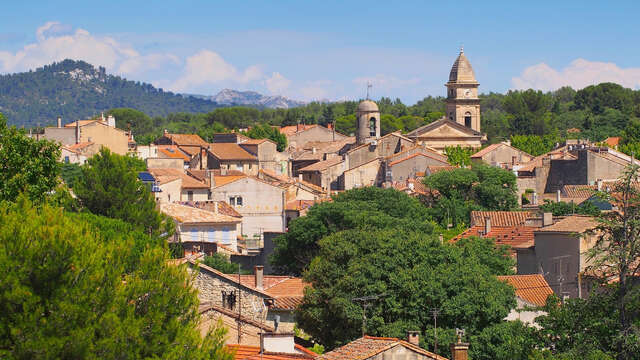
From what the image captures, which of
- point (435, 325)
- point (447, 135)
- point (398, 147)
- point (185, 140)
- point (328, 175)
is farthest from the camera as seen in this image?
point (185, 140)

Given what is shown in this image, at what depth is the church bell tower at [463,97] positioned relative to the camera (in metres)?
96.6

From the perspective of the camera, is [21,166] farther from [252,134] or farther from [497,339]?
[252,134]

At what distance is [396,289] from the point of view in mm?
27734

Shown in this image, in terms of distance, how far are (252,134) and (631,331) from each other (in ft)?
324

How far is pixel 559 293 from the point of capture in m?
32.9

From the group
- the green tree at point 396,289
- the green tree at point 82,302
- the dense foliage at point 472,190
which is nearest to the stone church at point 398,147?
the dense foliage at point 472,190

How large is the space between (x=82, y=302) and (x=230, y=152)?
2923 inches

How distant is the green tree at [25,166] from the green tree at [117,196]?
5.69m

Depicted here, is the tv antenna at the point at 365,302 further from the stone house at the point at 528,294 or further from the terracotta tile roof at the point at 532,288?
the terracotta tile roof at the point at 532,288

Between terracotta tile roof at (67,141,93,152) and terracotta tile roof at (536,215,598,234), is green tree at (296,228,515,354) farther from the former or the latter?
terracotta tile roof at (67,141,93,152)

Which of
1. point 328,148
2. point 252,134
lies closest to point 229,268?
point 328,148

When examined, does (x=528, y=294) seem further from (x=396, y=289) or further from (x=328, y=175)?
(x=328, y=175)

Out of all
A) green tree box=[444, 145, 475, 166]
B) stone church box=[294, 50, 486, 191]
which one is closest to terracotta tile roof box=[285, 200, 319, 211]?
stone church box=[294, 50, 486, 191]

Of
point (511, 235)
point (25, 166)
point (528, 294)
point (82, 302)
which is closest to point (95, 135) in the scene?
point (511, 235)
